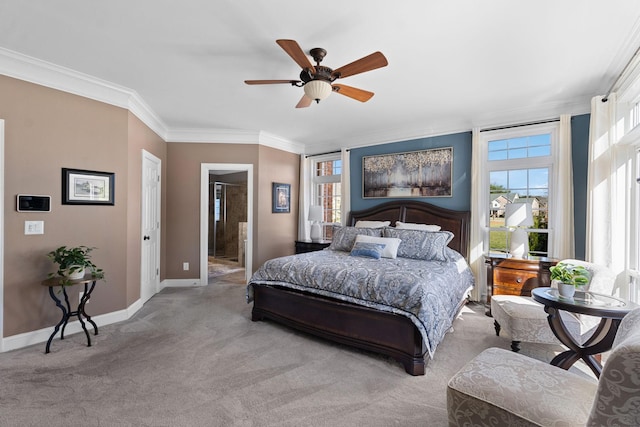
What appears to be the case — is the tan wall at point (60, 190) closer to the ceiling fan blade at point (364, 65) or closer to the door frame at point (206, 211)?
the door frame at point (206, 211)

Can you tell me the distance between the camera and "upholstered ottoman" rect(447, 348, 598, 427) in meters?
1.23

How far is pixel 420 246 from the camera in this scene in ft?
12.2

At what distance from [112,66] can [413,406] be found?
381 centimetres

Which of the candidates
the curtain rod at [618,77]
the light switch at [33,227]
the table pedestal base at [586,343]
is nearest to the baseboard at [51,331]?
the light switch at [33,227]

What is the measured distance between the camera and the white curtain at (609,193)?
2.94 meters

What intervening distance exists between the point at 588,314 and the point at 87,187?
450cm

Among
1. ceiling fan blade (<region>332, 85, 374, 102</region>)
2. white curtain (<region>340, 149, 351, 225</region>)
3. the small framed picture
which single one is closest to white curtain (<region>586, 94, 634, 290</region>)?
ceiling fan blade (<region>332, 85, 374, 102</region>)

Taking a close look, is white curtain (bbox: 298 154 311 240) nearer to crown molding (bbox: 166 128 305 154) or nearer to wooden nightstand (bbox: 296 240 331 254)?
wooden nightstand (bbox: 296 240 331 254)

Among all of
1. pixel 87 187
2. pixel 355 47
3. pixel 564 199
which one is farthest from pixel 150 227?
pixel 564 199

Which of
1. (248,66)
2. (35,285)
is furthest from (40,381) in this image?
(248,66)

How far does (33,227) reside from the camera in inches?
111

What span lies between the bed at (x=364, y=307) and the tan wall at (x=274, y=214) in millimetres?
1881

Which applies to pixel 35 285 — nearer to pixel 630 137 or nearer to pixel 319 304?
pixel 319 304

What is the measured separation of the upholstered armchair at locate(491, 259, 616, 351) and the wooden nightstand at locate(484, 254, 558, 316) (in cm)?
62
